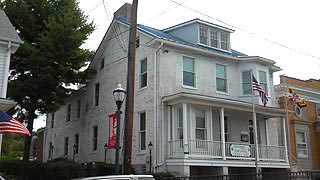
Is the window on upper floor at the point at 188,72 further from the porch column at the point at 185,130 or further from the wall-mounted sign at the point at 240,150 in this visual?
the wall-mounted sign at the point at 240,150

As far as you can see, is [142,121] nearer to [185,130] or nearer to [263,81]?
[185,130]

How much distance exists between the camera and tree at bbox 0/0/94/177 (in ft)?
70.0

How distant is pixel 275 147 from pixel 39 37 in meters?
15.6

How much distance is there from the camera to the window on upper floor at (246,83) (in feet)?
79.3

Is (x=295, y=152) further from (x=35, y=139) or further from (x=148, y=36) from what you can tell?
(x=35, y=139)

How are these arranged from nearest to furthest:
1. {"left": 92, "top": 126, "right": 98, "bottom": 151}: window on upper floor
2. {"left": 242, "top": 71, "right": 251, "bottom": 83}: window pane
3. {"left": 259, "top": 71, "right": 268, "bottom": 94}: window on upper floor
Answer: {"left": 242, "top": 71, "right": 251, "bottom": 83}: window pane, {"left": 259, "top": 71, "right": 268, "bottom": 94}: window on upper floor, {"left": 92, "top": 126, "right": 98, "bottom": 151}: window on upper floor

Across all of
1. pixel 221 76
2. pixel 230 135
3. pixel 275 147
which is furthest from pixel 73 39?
pixel 275 147

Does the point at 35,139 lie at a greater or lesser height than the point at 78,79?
lesser

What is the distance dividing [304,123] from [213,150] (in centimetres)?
1072

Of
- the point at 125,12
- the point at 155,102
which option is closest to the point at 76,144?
the point at 125,12

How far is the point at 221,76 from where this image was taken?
78.1 feet

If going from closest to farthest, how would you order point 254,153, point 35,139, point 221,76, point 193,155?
point 193,155, point 254,153, point 221,76, point 35,139

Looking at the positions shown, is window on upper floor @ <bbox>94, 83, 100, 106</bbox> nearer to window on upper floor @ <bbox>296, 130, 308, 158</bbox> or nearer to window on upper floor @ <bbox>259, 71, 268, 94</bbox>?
window on upper floor @ <bbox>259, 71, 268, 94</bbox>

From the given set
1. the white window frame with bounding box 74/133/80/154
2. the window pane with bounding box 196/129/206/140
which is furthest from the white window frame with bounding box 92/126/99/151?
the window pane with bounding box 196/129/206/140
